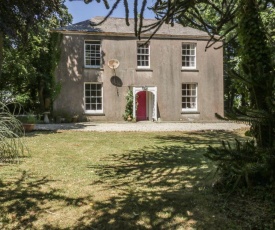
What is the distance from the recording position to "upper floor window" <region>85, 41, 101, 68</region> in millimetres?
22719

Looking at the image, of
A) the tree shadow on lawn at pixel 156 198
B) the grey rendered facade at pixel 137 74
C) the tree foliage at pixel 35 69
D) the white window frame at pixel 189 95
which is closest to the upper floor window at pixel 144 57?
the grey rendered facade at pixel 137 74

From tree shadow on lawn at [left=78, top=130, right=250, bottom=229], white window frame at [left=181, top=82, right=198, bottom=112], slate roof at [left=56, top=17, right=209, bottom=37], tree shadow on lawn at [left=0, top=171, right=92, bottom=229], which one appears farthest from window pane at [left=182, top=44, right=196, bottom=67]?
tree shadow on lawn at [left=0, top=171, right=92, bottom=229]

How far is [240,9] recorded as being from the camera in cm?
503

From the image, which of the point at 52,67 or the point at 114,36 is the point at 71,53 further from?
the point at 114,36

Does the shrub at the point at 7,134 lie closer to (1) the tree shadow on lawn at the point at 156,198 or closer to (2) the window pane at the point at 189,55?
(1) the tree shadow on lawn at the point at 156,198

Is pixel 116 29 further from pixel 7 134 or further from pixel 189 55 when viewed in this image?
pixel 7 134

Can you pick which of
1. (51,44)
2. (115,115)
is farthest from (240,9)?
(51,44)

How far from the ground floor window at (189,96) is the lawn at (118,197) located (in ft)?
53.7

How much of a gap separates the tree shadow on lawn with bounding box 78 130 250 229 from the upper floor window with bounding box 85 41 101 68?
639 inches

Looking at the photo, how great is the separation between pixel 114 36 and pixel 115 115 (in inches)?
230

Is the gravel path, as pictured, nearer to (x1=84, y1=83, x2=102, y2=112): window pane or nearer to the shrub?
(x1=84, y1=83, x2=102, y2=112): window pane

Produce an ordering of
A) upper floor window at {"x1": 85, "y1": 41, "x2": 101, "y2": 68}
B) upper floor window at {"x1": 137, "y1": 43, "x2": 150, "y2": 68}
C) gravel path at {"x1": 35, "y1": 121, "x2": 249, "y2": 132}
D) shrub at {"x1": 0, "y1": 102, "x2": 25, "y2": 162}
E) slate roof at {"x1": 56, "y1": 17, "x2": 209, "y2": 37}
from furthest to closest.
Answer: upper floor window at {"x1": 137, "y1": 43, "x2": 150, "y2": 68} → upper floor window at {"x1": 85, "y1": 41, "x2": 101, "y2": 68} → slate roof at {"x1": 56, "y1": 17, "x2": 209, "y2": 37} → gravel path at {"x1": 35, "y1": 121, "x2": 249, "y2": 132} → shrub at {"x1": 0, "y1": 102, "x2": 25, "y2": 162}

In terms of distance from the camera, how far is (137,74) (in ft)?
76.1

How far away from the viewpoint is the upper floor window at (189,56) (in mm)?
24312
